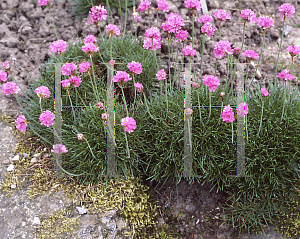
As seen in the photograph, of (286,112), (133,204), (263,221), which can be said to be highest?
(286,112)

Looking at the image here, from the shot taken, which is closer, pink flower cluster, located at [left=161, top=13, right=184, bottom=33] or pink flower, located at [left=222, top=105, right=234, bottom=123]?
pink flower, located at [left=222, top=105, right=234, bottom=123]

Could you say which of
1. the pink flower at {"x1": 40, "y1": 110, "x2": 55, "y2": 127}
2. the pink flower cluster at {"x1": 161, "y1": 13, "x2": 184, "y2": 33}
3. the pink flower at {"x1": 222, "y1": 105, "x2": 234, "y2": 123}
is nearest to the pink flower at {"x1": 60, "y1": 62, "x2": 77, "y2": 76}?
the pink flower at {"x1": 40, "y1": 110, "x2": 55, "y2": 127}

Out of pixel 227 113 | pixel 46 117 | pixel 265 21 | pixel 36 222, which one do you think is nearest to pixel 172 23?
pixel 265 21

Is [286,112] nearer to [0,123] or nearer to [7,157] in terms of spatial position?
[7,157]

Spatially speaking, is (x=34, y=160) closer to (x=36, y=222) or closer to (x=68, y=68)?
(x=36, y=222)

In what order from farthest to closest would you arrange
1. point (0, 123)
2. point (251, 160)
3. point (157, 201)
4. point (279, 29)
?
point (279, 29)
point (0, 123)
point (157, 201)
point (251, 160)

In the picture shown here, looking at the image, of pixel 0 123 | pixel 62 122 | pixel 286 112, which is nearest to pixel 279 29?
pixel 286 112

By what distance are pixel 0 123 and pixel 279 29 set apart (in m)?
4.33

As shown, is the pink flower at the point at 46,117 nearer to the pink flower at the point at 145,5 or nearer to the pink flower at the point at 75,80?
the pink flower at the point at 75,80

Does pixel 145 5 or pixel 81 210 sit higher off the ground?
pixel 145 5

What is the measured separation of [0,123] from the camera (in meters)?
3.29

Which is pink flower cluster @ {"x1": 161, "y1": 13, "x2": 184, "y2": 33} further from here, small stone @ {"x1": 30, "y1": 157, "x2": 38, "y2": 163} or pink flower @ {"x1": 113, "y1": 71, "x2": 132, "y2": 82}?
small stone @ {"x1": 30, "y1": 157, "x2": 38, "y2": 163}

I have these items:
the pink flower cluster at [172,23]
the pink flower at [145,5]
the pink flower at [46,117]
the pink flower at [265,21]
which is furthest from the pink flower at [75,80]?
the pink flower at [265,21]

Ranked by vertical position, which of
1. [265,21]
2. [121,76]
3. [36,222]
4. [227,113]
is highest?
[265,21]
